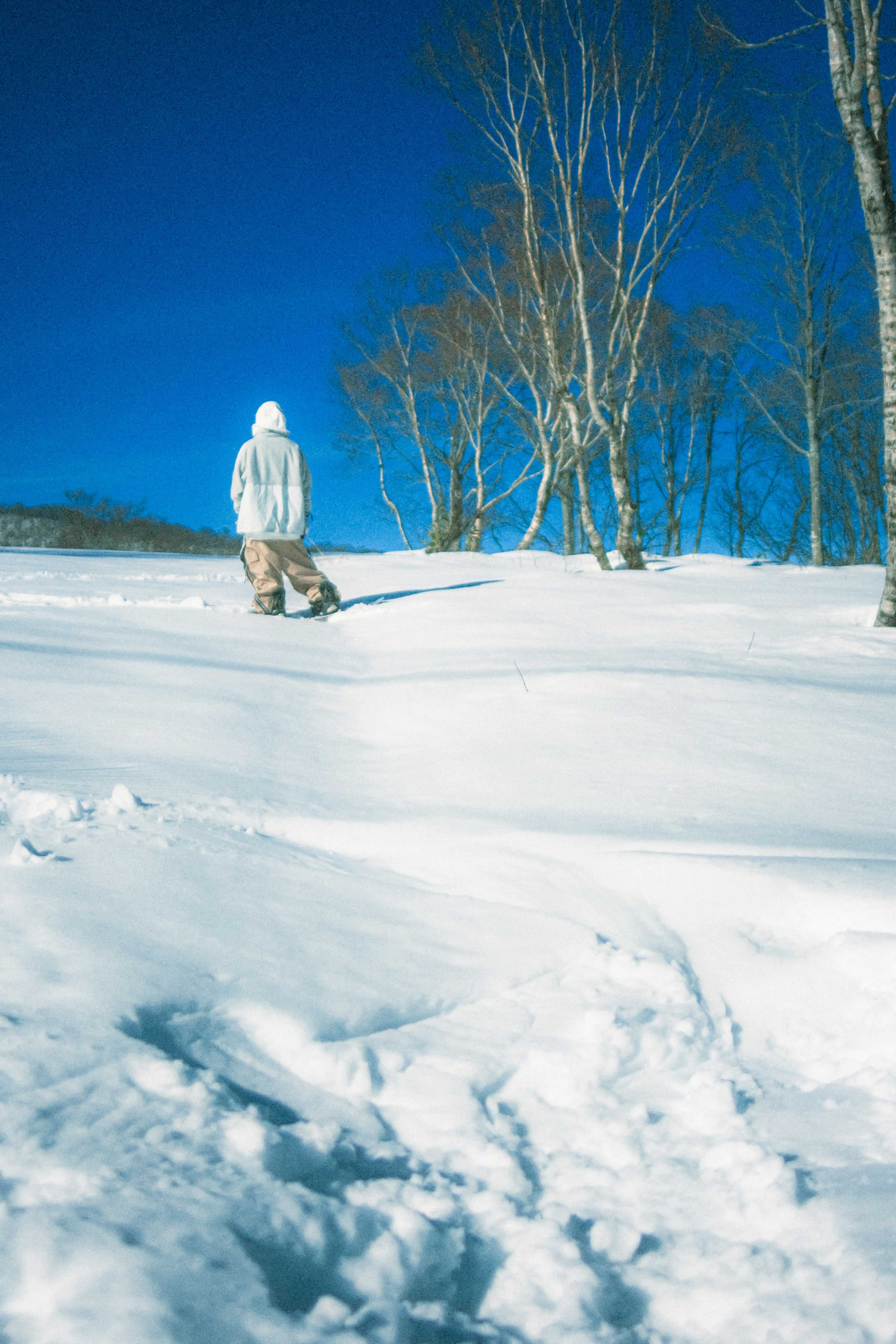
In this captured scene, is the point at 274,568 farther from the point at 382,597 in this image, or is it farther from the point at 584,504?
the point at 584,504

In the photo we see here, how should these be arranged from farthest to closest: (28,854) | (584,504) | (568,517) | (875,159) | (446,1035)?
(568,517), (584,504), (875,159), (28,854), (446,1035)

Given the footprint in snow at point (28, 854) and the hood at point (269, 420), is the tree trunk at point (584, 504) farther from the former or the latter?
the footprint in snow at point (28, 854)

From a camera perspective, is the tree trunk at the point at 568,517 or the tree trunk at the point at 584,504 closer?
the tree trunk at the point at 584,504

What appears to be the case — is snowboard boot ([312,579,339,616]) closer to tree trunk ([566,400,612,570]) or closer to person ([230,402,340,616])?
person ([230,402,340,616])

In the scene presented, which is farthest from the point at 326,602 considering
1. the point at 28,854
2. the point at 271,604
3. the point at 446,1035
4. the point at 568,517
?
the point at 568,517

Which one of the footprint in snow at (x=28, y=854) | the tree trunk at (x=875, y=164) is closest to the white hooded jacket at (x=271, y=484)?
the tree trunk at (x=875, y=164)

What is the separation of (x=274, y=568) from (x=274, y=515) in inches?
15.6

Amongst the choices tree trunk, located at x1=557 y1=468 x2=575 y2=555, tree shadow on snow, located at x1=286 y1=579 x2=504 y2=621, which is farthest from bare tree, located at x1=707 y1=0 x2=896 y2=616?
tree trunk, located at x1=557 y1=468 x2=575 y2=555

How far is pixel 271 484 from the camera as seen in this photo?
20.0 ft

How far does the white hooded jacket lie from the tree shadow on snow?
2.07 ft

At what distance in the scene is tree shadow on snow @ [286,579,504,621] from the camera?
639 cm

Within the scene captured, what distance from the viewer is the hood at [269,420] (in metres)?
6.14

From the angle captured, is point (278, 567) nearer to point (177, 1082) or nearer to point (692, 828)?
point (692, 828)

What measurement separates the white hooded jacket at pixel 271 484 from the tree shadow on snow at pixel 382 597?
63 centimetres
